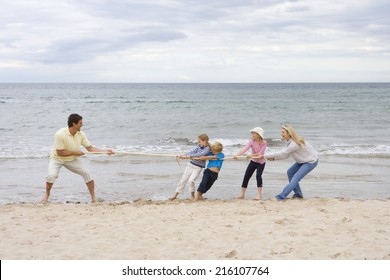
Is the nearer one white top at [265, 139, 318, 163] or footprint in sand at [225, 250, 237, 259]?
footprint in sand at [225, 250, 237, 259]

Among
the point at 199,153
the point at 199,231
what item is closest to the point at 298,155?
the point at 199,153

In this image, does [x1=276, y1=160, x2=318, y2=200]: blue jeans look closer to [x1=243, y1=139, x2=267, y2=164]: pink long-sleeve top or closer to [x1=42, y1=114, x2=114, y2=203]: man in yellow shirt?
[x1=243, y1=139, x2=267, y2=164]: pink long-sleeve top

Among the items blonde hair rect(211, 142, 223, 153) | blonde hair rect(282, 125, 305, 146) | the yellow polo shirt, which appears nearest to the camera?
the yellow polo shirt

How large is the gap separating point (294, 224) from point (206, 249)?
1.54 metres

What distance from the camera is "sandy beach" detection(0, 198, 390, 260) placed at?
17.2ft

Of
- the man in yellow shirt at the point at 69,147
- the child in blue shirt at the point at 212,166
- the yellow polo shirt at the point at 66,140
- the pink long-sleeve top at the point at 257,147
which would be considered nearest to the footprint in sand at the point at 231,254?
the child in blue shirt at the point at 212,166

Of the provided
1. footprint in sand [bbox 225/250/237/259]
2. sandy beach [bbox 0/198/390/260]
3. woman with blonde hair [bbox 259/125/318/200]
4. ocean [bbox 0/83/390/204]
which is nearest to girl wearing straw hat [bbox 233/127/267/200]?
woman with blonde hair [bbox 259/125/318/200]

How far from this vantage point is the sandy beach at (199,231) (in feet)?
17.2

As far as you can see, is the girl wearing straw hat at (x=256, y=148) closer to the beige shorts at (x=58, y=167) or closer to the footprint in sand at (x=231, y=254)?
the beige shorts at (x=58, y=167)

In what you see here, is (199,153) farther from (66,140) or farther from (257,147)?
(66,140)

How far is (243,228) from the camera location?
20.1ft

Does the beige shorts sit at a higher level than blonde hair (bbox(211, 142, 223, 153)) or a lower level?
lower

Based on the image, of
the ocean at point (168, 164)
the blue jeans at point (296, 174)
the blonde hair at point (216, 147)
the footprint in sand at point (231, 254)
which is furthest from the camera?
the ocean at point (168, 164)

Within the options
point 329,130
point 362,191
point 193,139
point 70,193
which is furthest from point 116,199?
point 329,130
